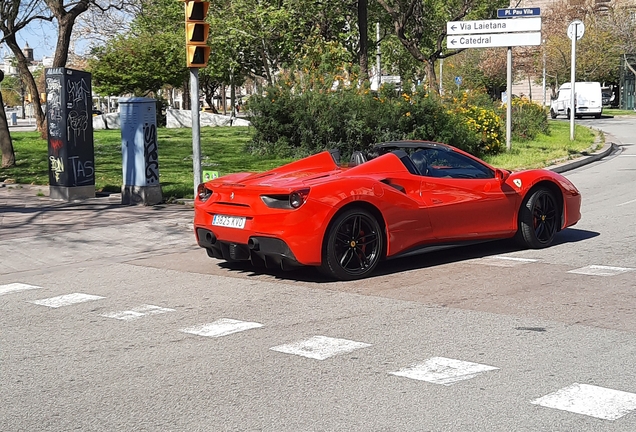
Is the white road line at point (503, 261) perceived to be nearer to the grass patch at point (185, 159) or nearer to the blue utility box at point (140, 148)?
the blue utility box at point (140, 148)

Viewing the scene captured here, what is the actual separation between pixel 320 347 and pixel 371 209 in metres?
2.68

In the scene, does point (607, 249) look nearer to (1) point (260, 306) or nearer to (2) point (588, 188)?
(1) point (260, 306)

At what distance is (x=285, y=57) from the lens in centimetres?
4353

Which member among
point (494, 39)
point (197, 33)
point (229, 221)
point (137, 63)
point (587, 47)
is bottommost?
point (229, 221)

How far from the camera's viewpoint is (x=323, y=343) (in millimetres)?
6262

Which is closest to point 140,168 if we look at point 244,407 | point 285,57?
point 244,407

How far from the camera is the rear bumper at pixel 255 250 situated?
8297mm

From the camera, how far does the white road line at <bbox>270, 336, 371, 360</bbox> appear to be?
236 inches

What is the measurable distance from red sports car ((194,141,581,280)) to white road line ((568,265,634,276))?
3.72ft

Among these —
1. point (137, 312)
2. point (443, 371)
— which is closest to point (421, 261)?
point (137, 312)

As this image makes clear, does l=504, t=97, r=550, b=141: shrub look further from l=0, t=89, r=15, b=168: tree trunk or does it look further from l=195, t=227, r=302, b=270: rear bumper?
l=195, t=227, r=302, b=270: rear bumper

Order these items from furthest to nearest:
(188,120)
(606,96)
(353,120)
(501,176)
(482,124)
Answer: (606,96)
(188,120)
(482,124)
(353,120)
(501,176)

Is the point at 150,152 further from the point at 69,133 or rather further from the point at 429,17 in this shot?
the point at 429,17

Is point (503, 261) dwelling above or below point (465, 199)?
below
